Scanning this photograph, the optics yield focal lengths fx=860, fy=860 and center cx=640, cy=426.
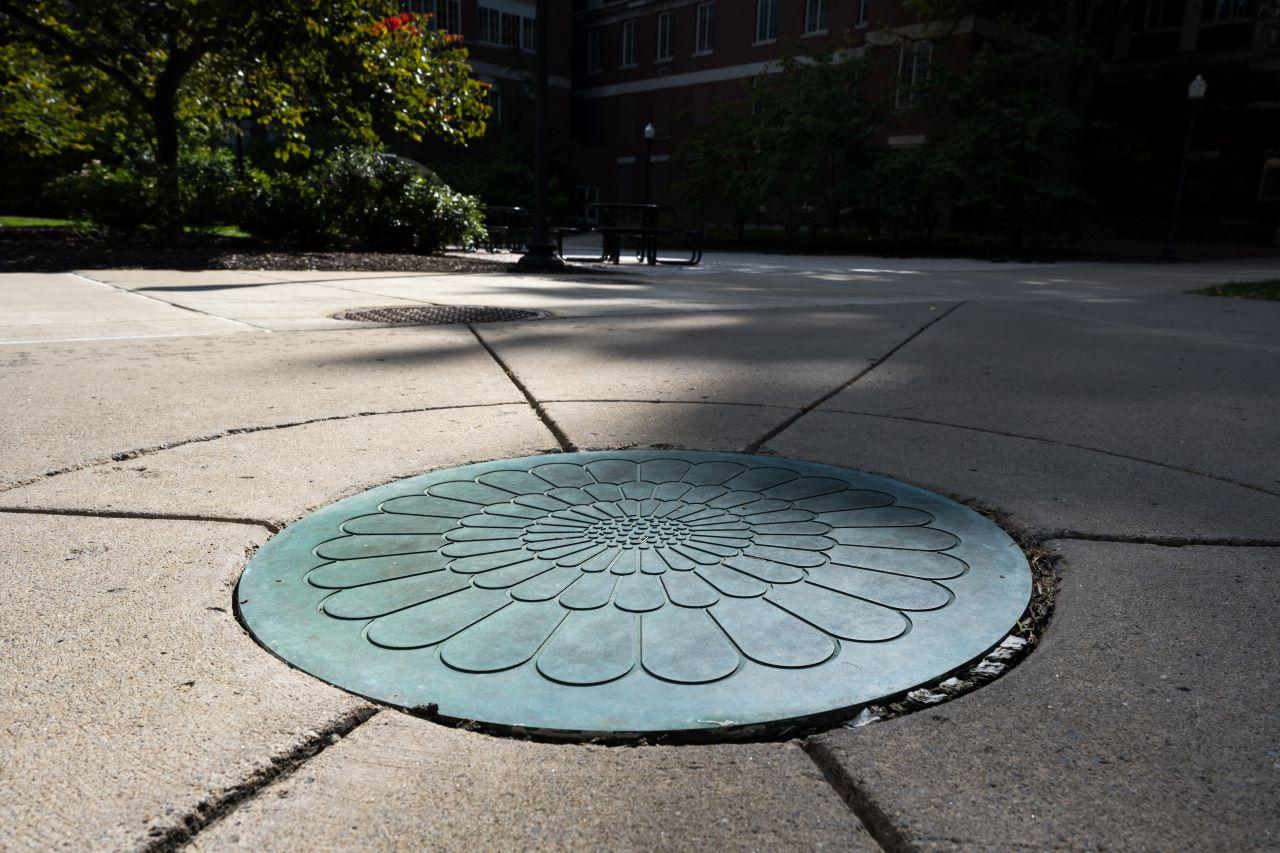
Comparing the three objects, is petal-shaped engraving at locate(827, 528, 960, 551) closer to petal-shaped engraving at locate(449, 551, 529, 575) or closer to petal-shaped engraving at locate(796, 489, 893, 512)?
petal-shaped engraving at locate(796, 489, 893, 512)

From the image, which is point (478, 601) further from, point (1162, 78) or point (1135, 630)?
point (1162, 78)

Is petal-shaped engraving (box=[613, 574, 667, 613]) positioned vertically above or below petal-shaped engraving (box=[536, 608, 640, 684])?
above

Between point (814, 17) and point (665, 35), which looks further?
point (665, 35)

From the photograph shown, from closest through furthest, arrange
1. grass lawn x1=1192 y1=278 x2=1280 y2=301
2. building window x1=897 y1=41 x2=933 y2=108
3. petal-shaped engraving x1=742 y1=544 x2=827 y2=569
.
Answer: petal-shaped engraving x1=742 y1=544 x2=827 y2=569, grass lawn x1=1192 y1=278 x2=1280 y2=301, building window x1=897 y1=41 x2=933 y2=108

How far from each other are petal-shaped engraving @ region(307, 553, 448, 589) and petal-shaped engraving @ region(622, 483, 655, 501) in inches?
24.8

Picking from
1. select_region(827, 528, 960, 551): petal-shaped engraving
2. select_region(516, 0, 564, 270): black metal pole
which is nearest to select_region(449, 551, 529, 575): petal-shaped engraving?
select_region(827, 528, 960, 551): petal-shaped engraving

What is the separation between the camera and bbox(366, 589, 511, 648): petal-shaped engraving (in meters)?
1.61

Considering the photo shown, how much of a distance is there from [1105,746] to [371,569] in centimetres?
145

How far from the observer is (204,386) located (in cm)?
381

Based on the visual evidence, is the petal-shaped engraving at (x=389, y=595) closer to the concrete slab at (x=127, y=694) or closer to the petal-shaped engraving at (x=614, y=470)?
the concrete slab at (x=127, y=694)

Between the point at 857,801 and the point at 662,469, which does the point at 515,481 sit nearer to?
the point at 662,469

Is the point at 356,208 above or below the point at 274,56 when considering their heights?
below

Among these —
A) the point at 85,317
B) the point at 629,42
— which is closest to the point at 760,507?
the point at 85,317

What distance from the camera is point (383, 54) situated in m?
12.0
